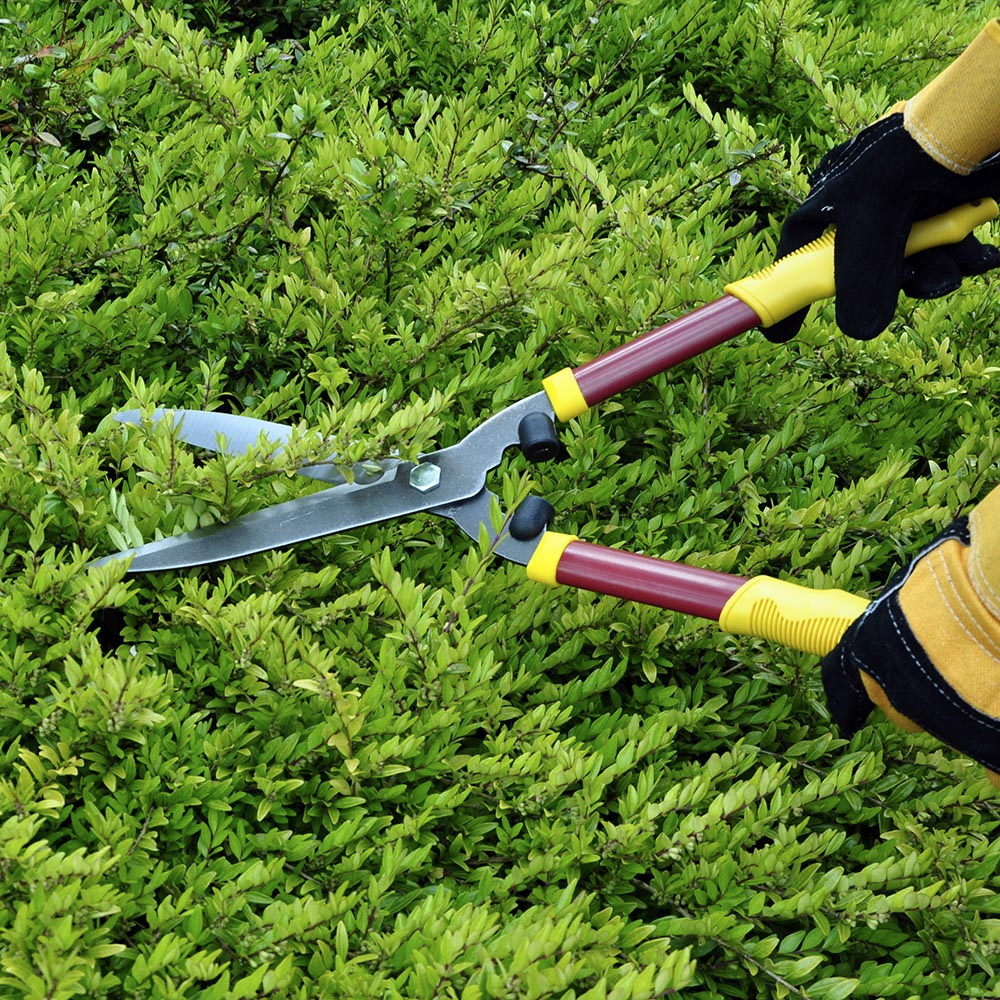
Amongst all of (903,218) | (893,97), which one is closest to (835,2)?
(893,97)

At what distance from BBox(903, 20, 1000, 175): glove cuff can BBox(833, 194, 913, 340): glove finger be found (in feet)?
0.35

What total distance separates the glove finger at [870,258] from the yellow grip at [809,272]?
50 millimetres

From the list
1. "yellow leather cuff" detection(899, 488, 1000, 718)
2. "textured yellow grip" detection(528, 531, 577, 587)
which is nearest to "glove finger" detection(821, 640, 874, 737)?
"yellow leather cuff" detection(899, 488, 1000, 718)

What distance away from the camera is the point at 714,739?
6.22 ft

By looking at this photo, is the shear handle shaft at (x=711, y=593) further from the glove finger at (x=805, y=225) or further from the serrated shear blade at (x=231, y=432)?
the glove finger at (x=805, y=225)

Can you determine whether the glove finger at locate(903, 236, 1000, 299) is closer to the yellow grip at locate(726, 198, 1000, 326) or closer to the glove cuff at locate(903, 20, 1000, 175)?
the yellow grip at locate(726, 198, 1000, 326)

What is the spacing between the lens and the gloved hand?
195cm

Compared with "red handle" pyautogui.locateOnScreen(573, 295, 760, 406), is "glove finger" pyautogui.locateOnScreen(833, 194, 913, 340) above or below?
above

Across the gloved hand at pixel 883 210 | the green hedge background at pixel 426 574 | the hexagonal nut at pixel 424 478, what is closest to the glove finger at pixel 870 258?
the gloved hand at pixel 883 210

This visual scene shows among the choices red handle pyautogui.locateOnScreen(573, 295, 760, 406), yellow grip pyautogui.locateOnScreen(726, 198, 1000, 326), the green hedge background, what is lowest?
the green hedge background

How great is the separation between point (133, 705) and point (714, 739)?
0.94 m

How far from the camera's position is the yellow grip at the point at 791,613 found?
1.70 metres

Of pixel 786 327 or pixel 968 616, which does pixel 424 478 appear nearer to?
pixel 786 327

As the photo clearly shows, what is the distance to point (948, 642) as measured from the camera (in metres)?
1.47
